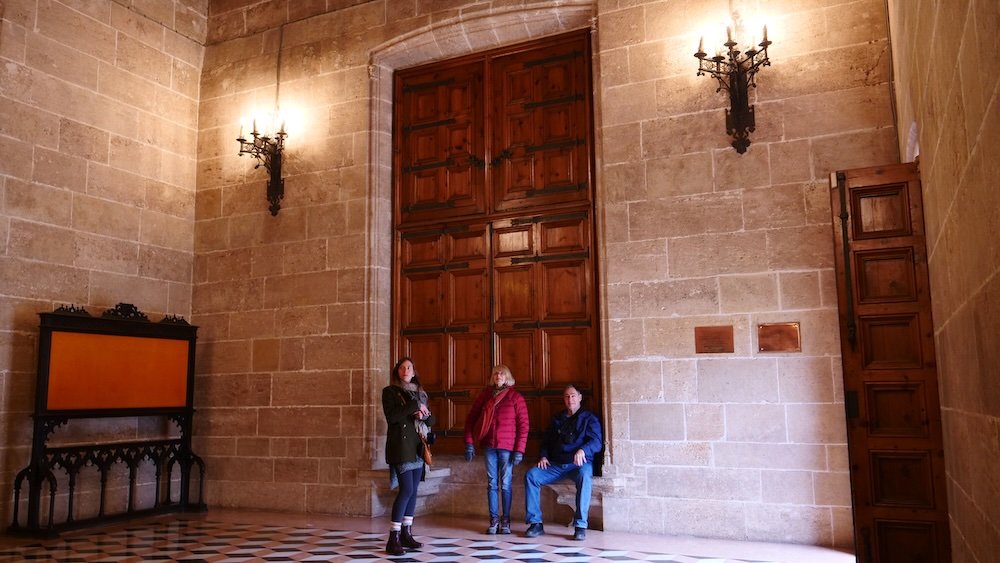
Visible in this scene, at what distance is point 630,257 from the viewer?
669 cm

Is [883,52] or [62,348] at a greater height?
[883,52]

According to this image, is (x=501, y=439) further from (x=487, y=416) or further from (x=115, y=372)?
(x=115, y=372)

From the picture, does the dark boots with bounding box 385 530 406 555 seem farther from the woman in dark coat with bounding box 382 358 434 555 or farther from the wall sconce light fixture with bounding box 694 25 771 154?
the wall sconce light fixture with bounding box 694 25 771 154

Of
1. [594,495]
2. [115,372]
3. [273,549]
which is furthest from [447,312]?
[115,372]

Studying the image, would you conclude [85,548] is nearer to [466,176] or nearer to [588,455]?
[588,455]

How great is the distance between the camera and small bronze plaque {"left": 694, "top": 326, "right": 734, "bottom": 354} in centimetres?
627

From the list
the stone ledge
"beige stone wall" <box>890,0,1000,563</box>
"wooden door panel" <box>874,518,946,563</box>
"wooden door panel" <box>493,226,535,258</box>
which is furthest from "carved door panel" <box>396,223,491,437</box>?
"beige stone wall" <box>890,0,1000,563</box>

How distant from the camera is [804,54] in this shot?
20.7 feet

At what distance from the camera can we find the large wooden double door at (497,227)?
23.7 ft

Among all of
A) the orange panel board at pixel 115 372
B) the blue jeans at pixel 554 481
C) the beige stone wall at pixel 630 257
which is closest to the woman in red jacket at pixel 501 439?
the blue jeans at pixel 554 481

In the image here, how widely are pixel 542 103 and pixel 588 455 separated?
10.7 ft

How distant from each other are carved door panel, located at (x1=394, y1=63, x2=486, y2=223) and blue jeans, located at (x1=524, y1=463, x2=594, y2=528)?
257 cm

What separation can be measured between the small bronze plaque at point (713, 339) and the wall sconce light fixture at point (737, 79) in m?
1.41

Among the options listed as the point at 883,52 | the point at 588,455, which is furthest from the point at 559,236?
the point at 883,52
